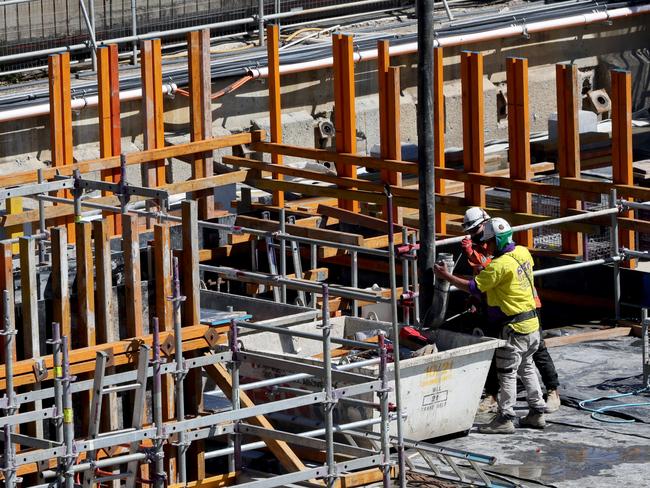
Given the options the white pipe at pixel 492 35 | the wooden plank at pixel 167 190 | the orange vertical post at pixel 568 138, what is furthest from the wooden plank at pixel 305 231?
the white pipe at pixel 492 35

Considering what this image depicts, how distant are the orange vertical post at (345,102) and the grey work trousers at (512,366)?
6145 mm

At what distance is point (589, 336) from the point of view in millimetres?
18156

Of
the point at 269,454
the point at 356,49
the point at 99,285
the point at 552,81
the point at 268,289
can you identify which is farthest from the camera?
the point at 552,81

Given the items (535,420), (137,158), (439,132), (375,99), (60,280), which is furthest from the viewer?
(375,99)

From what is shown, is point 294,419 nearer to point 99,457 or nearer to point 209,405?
point 209,405

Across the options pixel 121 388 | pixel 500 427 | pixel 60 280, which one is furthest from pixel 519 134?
pixel 121 388

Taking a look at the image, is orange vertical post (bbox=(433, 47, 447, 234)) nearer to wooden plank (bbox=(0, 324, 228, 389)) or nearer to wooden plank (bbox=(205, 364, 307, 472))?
wooden plank (bbox=(205, 364, 307, 472))

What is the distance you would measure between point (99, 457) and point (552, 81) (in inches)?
686

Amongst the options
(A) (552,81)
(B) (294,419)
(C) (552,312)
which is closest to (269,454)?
(B) (294,419)

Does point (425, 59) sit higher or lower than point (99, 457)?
higher

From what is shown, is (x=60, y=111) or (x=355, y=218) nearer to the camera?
(x=355, y=218)

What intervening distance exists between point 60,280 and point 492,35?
1584 centimetres

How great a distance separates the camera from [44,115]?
24.0 m

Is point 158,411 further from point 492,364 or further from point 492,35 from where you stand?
point 492,35
